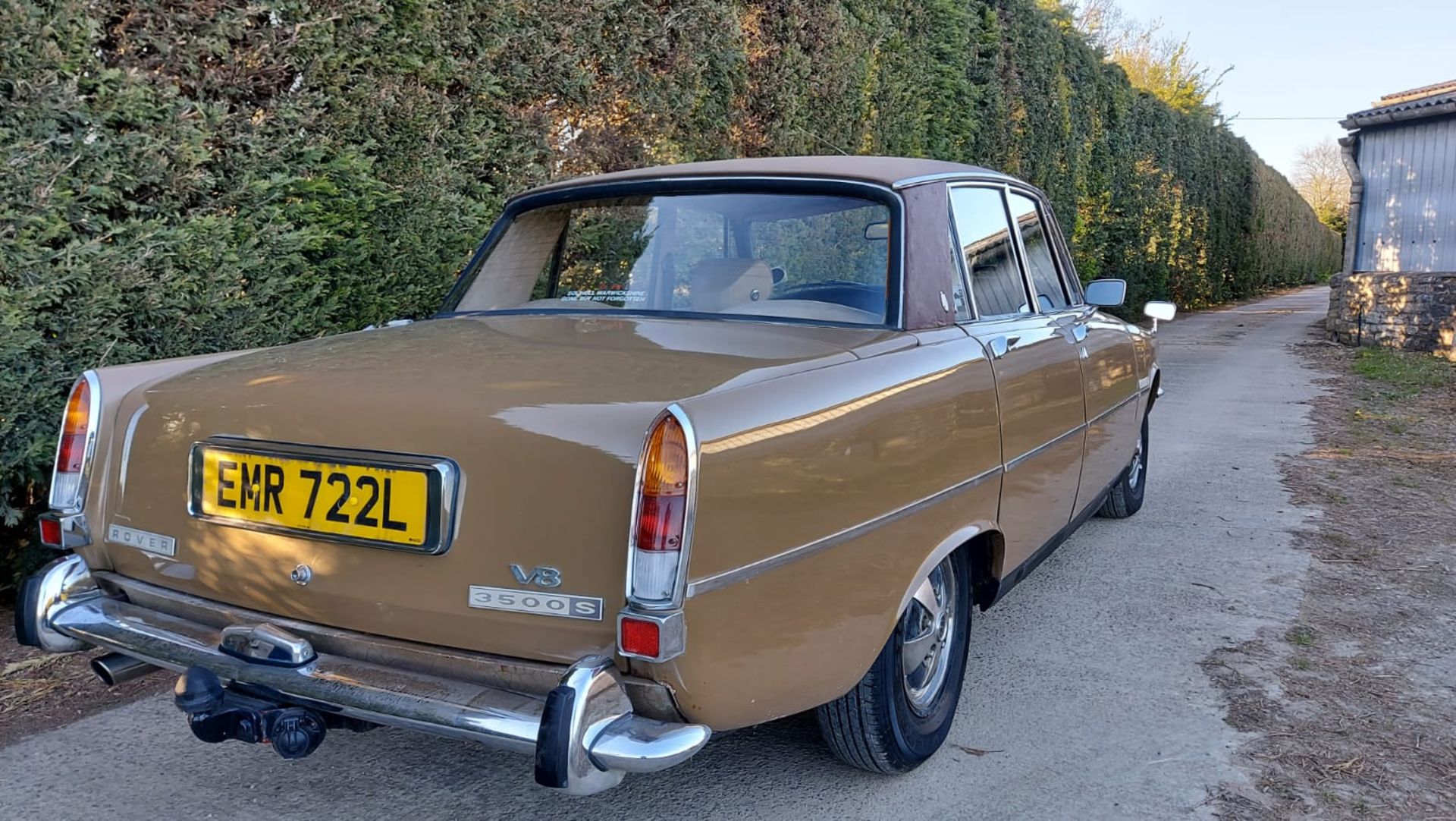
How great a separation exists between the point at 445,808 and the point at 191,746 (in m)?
0.89

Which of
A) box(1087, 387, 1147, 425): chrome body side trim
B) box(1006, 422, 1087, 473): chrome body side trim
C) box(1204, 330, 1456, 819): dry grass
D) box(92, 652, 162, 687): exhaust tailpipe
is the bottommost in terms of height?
box(1204, 330, 1456, 819): dry grass

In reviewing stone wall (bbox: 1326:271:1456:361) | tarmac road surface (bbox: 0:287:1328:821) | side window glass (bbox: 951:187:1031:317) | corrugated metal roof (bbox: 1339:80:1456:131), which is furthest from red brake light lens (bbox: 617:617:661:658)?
corrugated metal roof (bbox: 1339:80:1456:131)

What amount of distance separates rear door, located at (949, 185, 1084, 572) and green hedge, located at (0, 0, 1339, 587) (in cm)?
283

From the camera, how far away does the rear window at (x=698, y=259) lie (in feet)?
9.52

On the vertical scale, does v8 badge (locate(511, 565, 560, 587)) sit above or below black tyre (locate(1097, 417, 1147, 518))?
above

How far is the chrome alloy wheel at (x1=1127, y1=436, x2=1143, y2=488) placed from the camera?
5.34 m

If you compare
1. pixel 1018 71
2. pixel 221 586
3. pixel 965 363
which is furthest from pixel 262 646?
pixel 1018 71

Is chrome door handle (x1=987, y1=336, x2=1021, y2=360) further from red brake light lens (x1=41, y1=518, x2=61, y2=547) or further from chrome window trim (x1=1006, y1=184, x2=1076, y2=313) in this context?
red brake light lens (x1=41, y1=518, x2=61, y2=547)

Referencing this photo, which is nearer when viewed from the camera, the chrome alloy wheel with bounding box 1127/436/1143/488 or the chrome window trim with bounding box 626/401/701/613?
the chrome window trim with bounding box 626/401/701/613

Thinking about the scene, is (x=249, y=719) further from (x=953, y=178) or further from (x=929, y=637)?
(x=953, y=178)

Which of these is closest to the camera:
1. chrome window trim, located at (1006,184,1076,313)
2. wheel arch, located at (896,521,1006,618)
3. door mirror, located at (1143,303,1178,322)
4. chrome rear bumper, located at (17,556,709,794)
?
chrome rear bumper, located at (17,556,709,794)

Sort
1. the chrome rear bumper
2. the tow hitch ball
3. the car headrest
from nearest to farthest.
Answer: the chrome rear bumper → the tow hitch ball → the car headrest

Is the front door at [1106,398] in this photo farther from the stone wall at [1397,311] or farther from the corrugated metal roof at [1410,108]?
the corrugated metal roof at [1410,108]

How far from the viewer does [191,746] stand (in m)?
2.88
